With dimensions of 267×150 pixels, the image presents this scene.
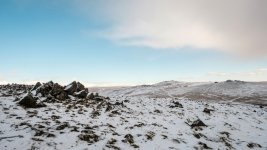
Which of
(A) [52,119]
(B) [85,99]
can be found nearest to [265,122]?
(B) [85,99]

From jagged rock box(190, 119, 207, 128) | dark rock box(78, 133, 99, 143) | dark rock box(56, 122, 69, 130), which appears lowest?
jagged rock box(190, 119, 207, 128)

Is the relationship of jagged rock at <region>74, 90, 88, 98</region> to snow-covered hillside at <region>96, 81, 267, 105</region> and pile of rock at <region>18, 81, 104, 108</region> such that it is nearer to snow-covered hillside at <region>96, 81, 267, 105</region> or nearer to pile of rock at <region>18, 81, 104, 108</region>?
pile of rock at <region>18, 81, 104, 108</region>

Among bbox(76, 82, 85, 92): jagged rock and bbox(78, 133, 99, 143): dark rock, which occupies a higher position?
bbox(76, 82, 85, 92): jagged rock

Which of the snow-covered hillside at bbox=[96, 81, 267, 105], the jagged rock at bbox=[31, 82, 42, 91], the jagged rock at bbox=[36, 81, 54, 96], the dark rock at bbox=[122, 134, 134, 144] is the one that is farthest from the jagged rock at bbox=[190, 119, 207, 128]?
the snow-covered hillside at bbox=[96, 81, 267, 105]

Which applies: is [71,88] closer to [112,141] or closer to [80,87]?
[80,87]

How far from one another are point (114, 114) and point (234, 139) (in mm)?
8141

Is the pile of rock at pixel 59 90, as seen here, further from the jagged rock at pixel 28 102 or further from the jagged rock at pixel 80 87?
the jagged rock at pixel 28 102

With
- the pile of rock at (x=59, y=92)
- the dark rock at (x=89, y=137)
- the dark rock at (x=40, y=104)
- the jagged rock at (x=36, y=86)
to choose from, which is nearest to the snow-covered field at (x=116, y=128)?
the dark rock at (x=89, y=137)

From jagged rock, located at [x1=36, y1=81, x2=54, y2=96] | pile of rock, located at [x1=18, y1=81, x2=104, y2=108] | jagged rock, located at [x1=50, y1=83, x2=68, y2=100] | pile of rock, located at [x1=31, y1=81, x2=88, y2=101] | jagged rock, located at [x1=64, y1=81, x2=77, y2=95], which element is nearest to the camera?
pile of rock, located at [x1=18, y1=81, x2=104, y2=108]

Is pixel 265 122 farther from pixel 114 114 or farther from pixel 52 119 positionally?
pixel 52 119

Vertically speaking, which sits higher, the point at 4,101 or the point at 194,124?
the point at 4,101

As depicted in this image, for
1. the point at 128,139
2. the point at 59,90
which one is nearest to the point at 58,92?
the point at 59,90

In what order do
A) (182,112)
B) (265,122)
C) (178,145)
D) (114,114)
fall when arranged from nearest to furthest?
1. (178,145)
2. (114,114)
3. (182,112)
4. (265,122)

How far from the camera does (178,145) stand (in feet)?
45.2
